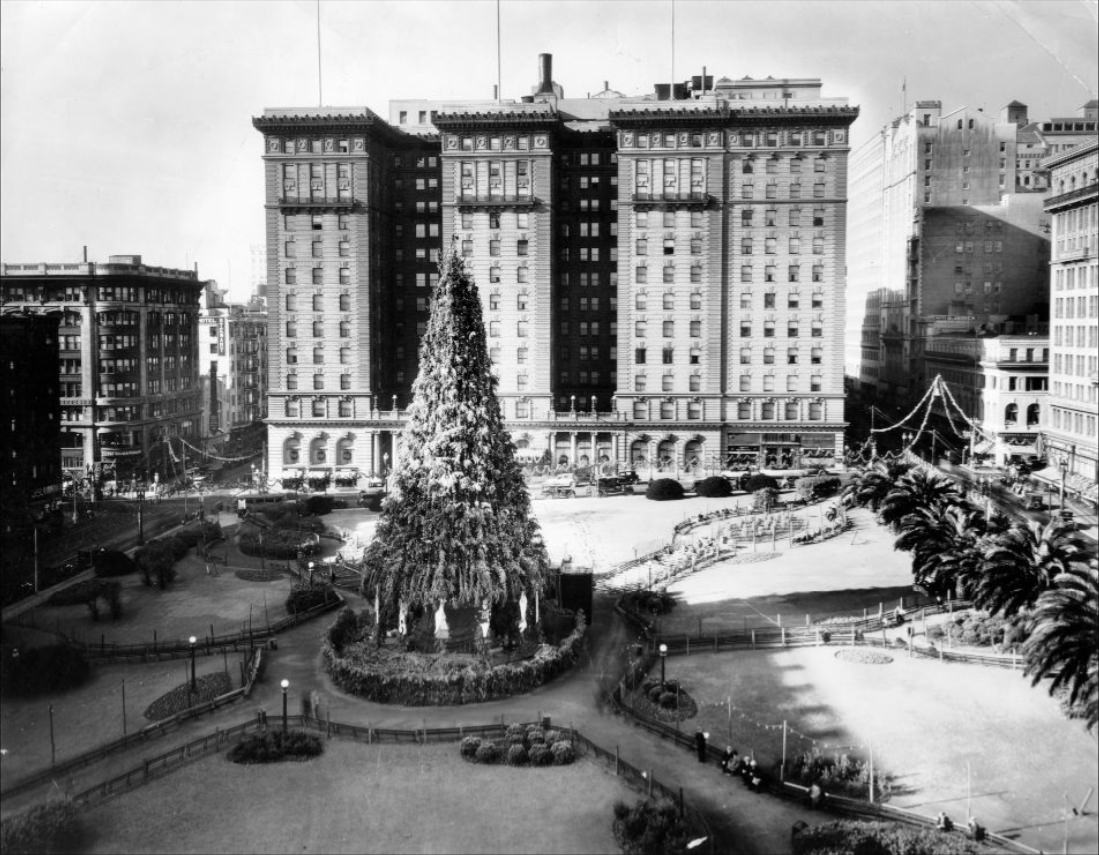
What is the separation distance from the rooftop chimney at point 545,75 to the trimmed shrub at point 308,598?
77389mm

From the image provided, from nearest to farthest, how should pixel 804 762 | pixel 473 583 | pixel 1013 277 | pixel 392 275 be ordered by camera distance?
pixel 804 762 → pixel 473 583 → pixel 392 275 → pixel 1013 277

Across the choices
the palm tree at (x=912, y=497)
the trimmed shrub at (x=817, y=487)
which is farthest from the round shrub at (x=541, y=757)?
the trimmed shrub at (x=817, y=487)

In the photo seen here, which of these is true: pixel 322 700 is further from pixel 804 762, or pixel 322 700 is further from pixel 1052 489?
pixel 1052 489

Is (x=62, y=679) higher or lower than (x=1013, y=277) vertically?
lower

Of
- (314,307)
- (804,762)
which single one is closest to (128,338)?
(314,307)

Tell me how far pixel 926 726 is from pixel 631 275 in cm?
7151

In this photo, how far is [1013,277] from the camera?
142 meters

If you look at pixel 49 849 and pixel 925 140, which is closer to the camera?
pixel 49 849

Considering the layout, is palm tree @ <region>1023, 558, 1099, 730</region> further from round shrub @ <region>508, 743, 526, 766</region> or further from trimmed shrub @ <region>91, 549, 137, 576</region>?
trimmed shrub @ <region>91, 549, 137, 576</region>

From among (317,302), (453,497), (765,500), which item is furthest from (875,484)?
(317,302)

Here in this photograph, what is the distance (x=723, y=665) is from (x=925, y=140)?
123 metres

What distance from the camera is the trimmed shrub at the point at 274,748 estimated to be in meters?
35.5

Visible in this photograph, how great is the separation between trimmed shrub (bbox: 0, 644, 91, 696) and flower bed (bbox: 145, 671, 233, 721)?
4.50 metres

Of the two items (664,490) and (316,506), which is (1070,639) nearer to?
(664,490)
